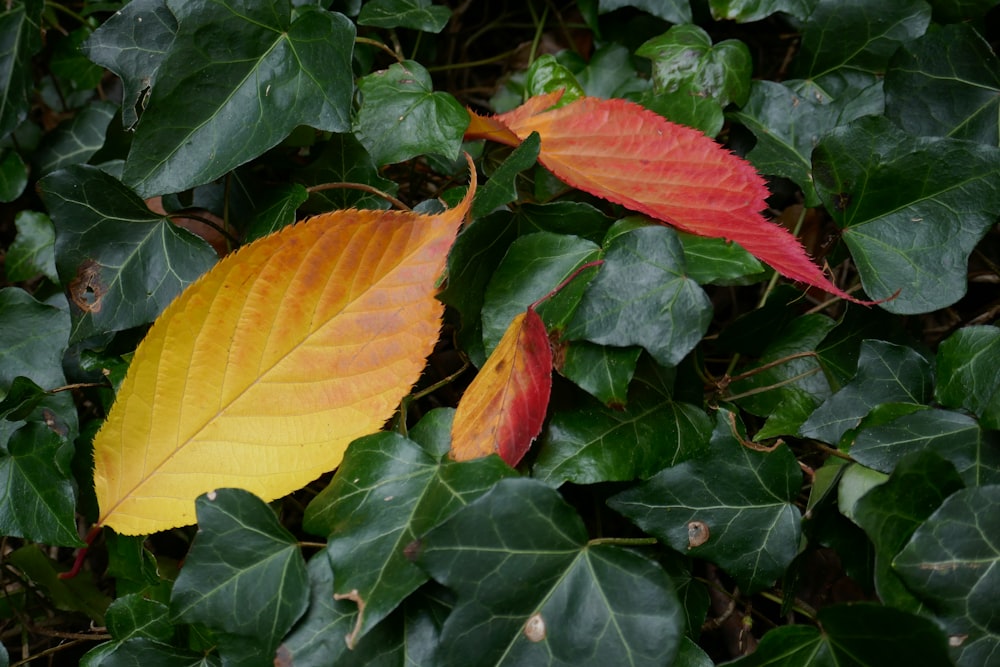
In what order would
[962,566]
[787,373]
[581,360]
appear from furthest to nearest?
1. [787,373]
2. [581,360]
3. [962,566]

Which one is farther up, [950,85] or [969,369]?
[950,85]

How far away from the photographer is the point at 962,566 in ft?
1.82

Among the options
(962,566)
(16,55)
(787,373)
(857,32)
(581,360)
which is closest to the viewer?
(962,566)

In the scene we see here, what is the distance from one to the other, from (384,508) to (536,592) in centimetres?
14

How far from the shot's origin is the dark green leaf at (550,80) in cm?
90

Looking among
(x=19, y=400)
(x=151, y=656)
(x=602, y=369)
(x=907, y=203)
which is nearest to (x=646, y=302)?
(x=602, y=369)

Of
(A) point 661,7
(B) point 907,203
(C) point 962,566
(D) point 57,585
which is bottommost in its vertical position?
(D) point 57,585

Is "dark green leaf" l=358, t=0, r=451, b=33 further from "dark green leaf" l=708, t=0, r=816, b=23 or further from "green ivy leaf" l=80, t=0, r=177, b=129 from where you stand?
"dark green leaf" l=708, t=0, r=816, b=23

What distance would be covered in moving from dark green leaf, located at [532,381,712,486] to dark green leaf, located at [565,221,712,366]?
0.22ft

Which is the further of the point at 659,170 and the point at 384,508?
the point at 659,170

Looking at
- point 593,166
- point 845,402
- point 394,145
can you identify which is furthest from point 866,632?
point 394,145

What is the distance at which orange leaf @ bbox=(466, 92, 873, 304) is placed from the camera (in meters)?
0.69

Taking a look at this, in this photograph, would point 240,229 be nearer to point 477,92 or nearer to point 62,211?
point 62,211

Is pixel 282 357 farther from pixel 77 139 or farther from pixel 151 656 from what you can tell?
pixel 77 139
